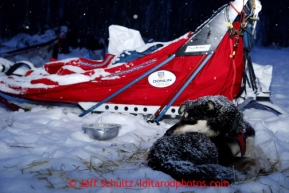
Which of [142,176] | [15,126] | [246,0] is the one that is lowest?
[15,126]

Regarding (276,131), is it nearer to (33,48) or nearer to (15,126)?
(15,126)

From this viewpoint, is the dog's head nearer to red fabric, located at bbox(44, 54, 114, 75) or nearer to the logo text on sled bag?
the logo text on sled bag

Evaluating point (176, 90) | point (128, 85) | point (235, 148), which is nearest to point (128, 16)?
point (128, 85)

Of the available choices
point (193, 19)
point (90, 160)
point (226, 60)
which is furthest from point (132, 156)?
point (193, 19)

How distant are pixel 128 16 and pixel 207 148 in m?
13.5

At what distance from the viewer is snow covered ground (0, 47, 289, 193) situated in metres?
1.53

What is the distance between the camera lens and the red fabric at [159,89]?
2953mm

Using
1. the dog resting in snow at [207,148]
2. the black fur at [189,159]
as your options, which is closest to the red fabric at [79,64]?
the dog resting in snow at [207,148]

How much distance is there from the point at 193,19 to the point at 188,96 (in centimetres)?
1169

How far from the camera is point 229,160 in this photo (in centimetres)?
171

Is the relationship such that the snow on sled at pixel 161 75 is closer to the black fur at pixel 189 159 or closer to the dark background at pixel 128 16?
the black fur at pixel 189 159

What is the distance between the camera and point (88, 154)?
6.84 ft

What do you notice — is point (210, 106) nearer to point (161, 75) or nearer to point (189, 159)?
point (189, 159)

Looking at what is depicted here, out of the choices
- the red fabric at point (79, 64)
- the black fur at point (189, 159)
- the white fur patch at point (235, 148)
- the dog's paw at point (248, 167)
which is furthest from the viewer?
the red fabric at point (79, 64)
